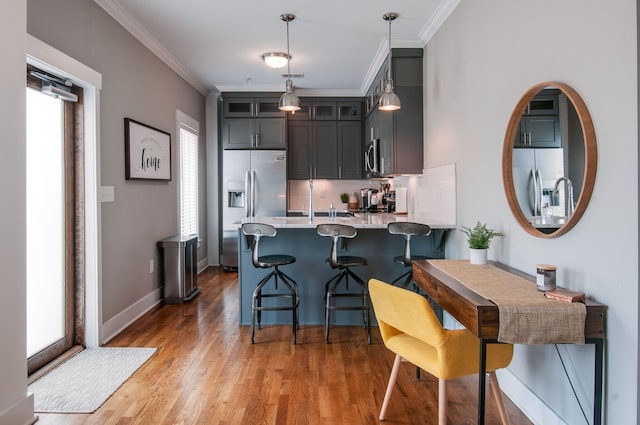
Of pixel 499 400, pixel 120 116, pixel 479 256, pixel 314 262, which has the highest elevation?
pixel 120 116

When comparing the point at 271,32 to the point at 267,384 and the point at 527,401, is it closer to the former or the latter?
the point at 267,384

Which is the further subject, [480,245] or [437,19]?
[437,19]

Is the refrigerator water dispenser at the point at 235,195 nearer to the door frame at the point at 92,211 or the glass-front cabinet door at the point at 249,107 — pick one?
the glass-front cabinet door at the point at 249,107

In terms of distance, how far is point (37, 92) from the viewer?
2854 millimetres

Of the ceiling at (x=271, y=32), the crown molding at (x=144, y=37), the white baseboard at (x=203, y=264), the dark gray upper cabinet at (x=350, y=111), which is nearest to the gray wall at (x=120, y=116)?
the crown molding at (x=144, y=37)

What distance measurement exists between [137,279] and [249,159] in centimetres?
277

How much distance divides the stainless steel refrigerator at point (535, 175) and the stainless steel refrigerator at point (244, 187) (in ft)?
14.2

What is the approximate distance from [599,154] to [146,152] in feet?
12.5

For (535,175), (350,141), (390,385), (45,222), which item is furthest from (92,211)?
(350,141)

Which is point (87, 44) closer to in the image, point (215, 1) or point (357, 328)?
point (215, 1)

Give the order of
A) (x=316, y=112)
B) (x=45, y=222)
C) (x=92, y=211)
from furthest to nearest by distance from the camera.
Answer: (x=316, y=112) < (x=92, y=211) < (x=45, y=222)

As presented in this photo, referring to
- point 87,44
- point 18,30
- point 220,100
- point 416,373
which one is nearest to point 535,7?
point 416,373

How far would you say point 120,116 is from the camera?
3.74 metres

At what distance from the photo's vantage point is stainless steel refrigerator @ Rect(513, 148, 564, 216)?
208 cm
